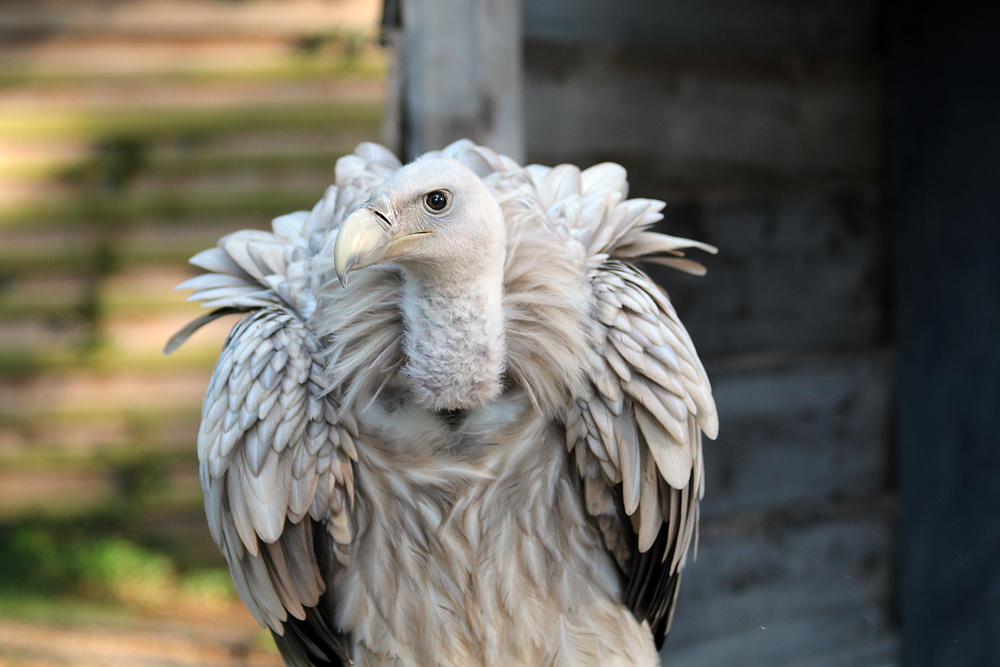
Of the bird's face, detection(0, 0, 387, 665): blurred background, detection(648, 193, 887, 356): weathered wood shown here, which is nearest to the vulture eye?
the bird's face

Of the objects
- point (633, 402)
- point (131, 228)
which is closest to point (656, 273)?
point (633, 402)

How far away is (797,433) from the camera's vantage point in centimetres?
264

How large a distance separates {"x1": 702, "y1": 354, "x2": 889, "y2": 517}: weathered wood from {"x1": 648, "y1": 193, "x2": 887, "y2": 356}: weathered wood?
0.28 feet

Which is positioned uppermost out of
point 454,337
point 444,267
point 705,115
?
point 705,115

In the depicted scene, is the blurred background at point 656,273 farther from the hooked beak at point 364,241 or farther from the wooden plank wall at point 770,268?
the hooked beak at point 364,241

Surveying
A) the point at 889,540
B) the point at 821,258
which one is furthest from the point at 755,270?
the point at 889,540

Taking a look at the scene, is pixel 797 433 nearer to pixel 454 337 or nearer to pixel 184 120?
pixel 454 337

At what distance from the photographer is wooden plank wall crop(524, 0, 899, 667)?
2293 mm

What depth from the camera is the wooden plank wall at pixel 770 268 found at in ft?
7.52

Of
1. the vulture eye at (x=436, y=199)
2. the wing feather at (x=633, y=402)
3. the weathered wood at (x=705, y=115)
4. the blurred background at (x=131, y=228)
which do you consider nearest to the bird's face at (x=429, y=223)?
the vulture eye at (x=436, y=199)

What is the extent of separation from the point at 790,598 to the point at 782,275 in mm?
1012

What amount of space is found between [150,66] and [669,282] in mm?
2508

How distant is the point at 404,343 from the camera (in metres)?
1.33

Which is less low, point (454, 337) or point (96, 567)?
point (454, 337)
